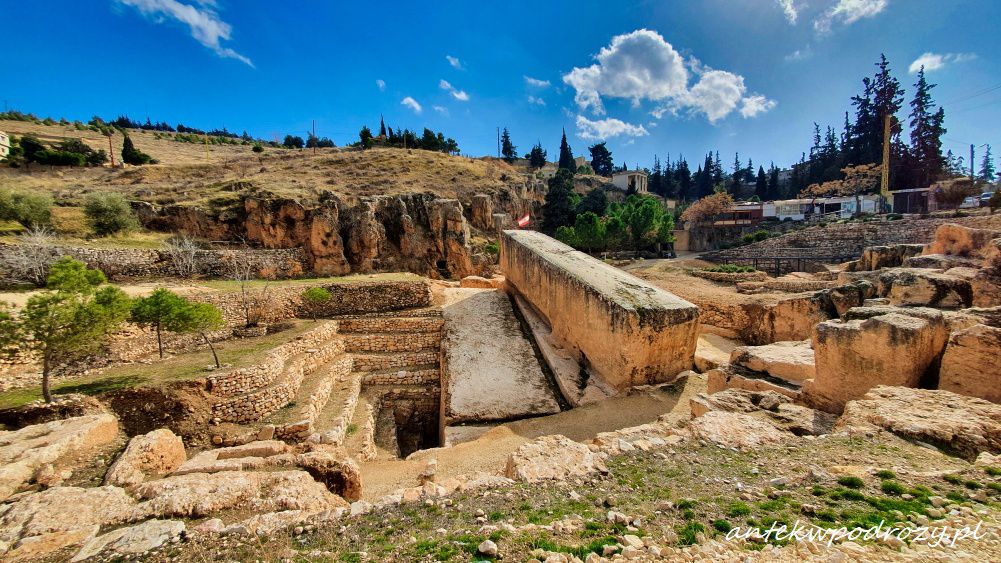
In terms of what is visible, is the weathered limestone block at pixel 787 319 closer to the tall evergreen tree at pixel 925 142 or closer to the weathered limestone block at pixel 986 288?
the weathered limestone block at pixel 986 288

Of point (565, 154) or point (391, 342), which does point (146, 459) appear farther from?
point (565, 154)

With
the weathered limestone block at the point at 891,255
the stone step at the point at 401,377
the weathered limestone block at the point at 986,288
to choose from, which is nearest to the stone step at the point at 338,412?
the stone step at the point at 401,377

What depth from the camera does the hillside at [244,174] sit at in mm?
22406

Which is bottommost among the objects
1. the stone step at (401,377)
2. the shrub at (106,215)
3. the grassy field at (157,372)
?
the stone step at (401,377)

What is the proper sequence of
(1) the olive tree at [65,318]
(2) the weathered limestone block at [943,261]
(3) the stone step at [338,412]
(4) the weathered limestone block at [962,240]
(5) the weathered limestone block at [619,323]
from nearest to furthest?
(1) the olive tree at [65,318] → (5) the weathered limestone block at [619,323] → (3) the stone step at [338,412] → (2) the weathered limestone block at [943,261] → (4) the weathered limestone block at [962,240]

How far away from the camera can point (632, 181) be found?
57438mm

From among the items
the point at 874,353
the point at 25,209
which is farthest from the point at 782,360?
the point at 25,209

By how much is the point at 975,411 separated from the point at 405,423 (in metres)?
10.9

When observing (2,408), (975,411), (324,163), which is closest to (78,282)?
(2,408)

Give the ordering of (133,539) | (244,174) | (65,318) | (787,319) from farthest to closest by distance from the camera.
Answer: (244,174)
(787,319)
(65,318)
(133,539)

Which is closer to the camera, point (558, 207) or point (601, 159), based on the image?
point (558, 207)

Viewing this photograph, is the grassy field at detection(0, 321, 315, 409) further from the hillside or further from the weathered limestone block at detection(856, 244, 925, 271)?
the weathered limestone block at detection(856, 244, 925, 271)

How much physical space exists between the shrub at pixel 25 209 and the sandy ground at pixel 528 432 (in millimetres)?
19434

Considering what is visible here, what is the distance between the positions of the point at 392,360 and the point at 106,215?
1567 centimetres
